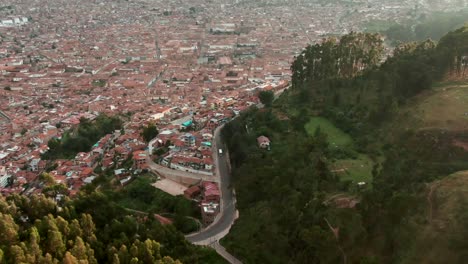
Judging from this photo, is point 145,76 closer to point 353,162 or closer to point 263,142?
point 263,142

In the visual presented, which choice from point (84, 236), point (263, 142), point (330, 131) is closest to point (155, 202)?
point (263, 142)

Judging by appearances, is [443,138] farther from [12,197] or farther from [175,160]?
[12,197]

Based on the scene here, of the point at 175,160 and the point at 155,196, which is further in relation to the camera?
the point at 175,160

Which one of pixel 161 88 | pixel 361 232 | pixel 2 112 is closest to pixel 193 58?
pixel 161 88

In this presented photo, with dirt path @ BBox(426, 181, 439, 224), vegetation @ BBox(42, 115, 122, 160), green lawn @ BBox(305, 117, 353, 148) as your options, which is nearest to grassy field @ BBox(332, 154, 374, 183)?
green lawn @ BBox(305, 117, 353, 148)

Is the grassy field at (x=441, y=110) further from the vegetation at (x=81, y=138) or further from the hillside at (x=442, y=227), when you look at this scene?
the vegetation at (x=81, y=138)
